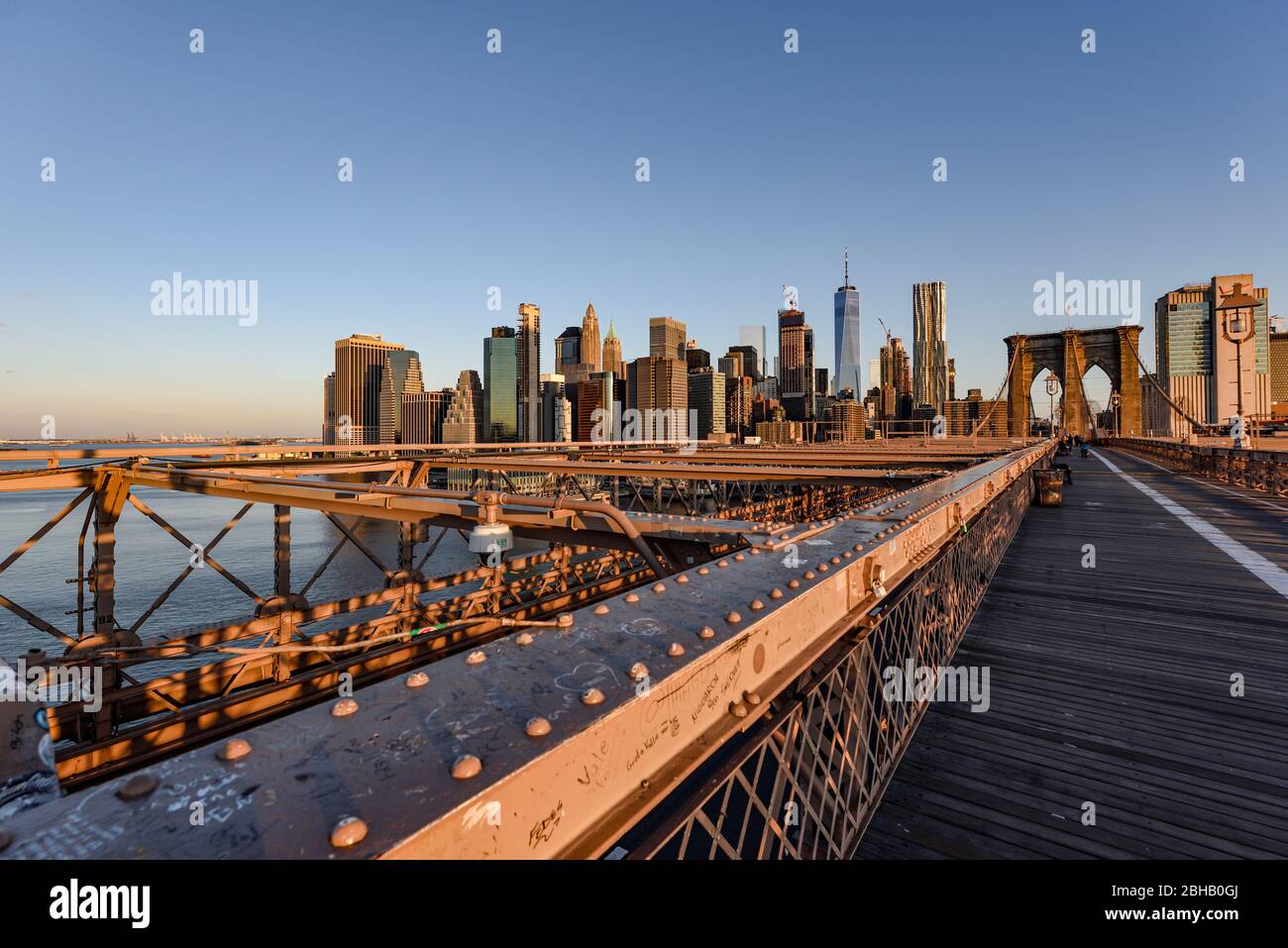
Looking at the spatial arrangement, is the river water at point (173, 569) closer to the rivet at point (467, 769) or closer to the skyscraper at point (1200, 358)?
the rivet at point (467, 769)

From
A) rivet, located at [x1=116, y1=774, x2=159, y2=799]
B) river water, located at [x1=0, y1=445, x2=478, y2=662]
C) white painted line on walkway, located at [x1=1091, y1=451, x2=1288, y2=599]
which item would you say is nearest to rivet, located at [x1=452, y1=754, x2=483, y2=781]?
rivet, located at [x1=116, y1=774, x2=159, y2=799]

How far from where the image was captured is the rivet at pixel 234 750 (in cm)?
139

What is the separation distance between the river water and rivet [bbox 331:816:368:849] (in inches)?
607

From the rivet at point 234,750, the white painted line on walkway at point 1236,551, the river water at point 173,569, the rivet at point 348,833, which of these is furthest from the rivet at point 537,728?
the river water at point 173,569

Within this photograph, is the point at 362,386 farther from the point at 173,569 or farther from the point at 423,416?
the point at 173,569

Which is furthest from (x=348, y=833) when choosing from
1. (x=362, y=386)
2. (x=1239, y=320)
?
(x=362, y=386)

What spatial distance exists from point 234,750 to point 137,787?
0.18 meters

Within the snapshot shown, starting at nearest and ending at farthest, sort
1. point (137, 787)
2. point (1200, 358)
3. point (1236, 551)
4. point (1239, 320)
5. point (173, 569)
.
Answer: point (137, 787) → point (1236, 551) → point (1239, 320) → point (173, 569) → point (1200, 358)

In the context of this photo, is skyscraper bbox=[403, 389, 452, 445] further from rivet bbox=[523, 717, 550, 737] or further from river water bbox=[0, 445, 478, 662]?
rivet bbox=[523, 717, 550, 737]

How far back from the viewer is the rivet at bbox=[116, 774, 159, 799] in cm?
124

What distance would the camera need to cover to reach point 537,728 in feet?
4.89

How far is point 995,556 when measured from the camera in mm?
11406

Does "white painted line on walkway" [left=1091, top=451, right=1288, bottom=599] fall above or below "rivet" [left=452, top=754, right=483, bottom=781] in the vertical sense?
below
